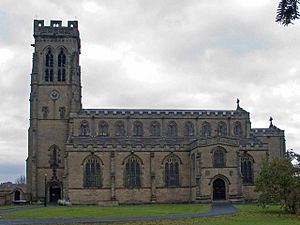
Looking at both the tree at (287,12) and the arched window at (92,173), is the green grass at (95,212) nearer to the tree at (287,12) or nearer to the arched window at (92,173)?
the arched window at (92,173)

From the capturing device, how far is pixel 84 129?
248ft

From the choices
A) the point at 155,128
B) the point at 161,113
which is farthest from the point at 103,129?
the point at 161,113

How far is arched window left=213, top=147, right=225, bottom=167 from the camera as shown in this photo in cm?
6538

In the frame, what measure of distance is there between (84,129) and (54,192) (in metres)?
10.7

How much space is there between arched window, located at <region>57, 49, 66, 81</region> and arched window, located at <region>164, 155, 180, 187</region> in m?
22.7

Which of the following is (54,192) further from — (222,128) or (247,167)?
(247,167)

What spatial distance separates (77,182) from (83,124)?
37.9 feet

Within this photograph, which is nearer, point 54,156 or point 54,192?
point 54,192

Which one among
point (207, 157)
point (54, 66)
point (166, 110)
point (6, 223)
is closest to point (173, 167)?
point (207, 157)

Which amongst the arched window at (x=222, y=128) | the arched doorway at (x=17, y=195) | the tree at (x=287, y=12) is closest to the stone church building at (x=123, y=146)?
the arched window at (x=222, y=128)

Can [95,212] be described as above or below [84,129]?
below

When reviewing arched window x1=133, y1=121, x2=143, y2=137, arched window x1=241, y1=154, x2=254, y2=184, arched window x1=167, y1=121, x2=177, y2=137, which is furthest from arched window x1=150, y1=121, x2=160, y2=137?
arched window x1=241, y1=154, x2=254, y2=184

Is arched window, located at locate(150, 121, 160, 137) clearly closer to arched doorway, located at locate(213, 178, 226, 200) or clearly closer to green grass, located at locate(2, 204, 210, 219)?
arched doorway, located at locate(213, 178, 226, 200)

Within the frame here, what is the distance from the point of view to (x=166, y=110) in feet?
260
